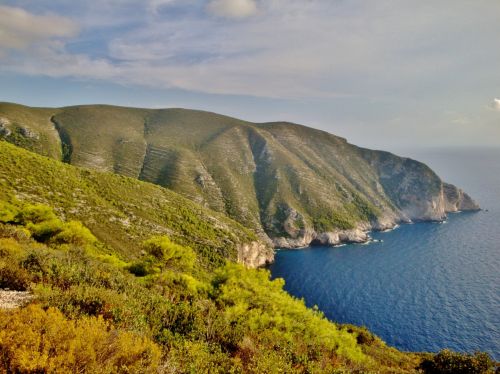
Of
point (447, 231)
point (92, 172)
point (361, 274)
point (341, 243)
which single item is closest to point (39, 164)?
point (92, 172)

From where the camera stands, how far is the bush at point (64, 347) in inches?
257

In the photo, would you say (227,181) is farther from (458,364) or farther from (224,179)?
(458,364)

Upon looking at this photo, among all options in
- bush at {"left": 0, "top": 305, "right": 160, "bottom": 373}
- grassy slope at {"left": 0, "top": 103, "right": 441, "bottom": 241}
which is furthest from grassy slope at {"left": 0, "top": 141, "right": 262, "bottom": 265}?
bush at {"left": 0, "top": 305, "right": 160, "bottom": 373}

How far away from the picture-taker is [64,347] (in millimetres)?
7168

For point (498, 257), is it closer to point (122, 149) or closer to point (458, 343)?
point (458, 343)

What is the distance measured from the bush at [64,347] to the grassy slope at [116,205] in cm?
6527

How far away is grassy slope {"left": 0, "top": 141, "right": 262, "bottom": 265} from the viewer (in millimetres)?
70750

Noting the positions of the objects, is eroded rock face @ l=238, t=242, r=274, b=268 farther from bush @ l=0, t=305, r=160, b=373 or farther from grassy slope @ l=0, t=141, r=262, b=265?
bush @ l=0, t=305, r=160, b=373

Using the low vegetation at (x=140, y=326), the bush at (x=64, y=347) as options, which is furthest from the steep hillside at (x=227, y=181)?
the bush at (x=64, y=347)

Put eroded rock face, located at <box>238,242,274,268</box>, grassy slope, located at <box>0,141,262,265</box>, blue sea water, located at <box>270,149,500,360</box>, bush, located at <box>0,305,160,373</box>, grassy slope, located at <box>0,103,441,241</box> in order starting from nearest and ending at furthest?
bush, located at <box>0,305,160,373</box>, grassy slope, located at <box>0,141,262,265</box>, blue sea water, located at <box>270,149,500,360</box>, eroded rock face, located at <box>238,242,274,268</box>, grassy slope, located at <box>0,103,441,241</box>

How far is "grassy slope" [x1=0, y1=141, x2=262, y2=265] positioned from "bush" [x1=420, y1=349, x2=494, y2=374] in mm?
59837

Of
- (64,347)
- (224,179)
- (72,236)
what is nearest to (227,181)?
(224,179)

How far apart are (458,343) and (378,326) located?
55.9 feet

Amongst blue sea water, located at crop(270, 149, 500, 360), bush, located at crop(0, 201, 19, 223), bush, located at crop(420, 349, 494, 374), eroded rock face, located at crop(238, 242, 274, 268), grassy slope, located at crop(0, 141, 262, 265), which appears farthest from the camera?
eroded rock face, located at crop(238, 242, 274, 268)
